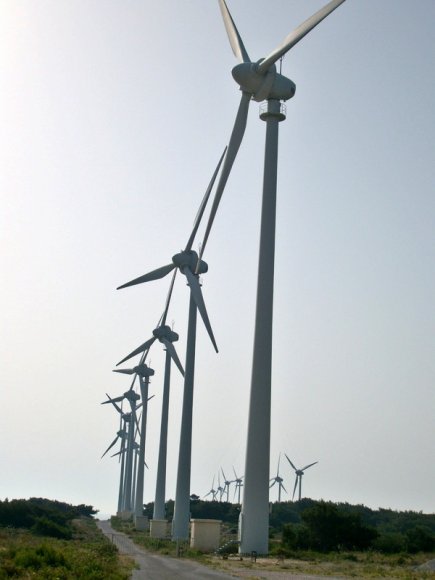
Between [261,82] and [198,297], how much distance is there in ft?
79.1

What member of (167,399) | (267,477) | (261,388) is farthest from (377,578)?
(167,399)

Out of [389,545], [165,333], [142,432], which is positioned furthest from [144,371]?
[389,545]

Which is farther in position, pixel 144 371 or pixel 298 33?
pixel 144 371

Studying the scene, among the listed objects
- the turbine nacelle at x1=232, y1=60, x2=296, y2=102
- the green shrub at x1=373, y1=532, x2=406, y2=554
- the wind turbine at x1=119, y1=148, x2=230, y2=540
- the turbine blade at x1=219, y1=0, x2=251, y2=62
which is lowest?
the green shrub at x1=373, y1=532, x2=406, y2=554

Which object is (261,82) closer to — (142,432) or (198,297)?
(198,297)

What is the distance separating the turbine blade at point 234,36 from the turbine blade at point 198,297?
21696 mm

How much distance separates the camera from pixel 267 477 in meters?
46.6

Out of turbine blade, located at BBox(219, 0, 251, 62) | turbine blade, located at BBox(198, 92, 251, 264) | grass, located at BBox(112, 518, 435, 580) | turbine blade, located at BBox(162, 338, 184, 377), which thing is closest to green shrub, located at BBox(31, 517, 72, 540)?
grass, located at BBox(112, 518, 435, 580)

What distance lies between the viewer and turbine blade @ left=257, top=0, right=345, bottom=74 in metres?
46.3

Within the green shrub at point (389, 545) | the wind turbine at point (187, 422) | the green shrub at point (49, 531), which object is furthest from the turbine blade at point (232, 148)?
the green shrub at point (49, 531)

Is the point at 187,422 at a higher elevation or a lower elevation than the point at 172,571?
higher

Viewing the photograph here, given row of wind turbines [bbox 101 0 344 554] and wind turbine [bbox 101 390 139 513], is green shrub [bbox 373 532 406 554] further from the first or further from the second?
wind turbine [bbox 101 390 139 513]

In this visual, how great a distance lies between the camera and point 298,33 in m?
48.9

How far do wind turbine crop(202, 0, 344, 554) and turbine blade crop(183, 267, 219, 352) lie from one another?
12098 millimetres
